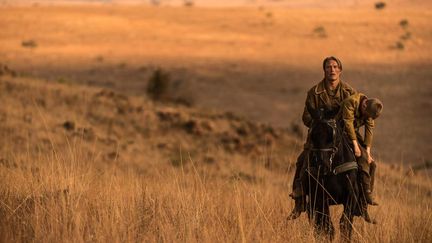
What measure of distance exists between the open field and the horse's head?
0.64m

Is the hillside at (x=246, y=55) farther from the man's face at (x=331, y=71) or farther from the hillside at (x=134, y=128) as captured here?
the man's face at (x=331, y=71)

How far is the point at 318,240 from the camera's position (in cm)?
619

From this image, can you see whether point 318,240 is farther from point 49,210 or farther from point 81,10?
point 81,10

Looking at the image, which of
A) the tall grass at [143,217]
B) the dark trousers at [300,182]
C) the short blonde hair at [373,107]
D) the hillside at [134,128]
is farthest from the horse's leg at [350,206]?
the hillside at [134,128]

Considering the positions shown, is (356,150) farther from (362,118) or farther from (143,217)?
(143,217)

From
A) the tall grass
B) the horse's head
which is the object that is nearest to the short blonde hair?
the horse's head

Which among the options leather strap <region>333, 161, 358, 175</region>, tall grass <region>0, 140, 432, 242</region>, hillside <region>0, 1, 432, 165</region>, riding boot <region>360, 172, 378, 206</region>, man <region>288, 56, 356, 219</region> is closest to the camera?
tall grass <region>0, 140, 432, 242</region>

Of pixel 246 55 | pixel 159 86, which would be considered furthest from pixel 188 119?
pixel 246 55

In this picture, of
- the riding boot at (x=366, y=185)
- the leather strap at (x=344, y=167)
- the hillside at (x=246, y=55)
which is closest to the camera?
the leather strap at (x=344, y=167)

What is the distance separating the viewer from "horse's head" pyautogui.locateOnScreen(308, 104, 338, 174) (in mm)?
6051

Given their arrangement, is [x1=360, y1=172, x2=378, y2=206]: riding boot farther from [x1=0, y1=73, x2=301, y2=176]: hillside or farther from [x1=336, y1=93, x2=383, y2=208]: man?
[x1=0, y1=73, x2=301, y2=176]: hillside

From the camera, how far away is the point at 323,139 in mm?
6078

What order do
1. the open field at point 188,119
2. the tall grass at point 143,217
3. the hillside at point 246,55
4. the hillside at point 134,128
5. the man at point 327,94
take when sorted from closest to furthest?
the tall grass at point 143,217 < the man at point 327,94 < the open field at point 188,119 < the hillside at point 134,128 < the hillside at point 246,55

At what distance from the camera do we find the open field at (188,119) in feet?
21.1
